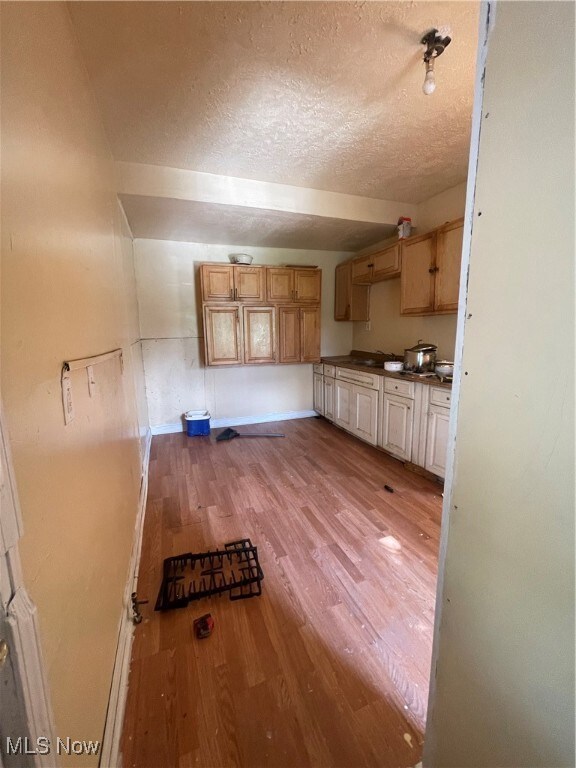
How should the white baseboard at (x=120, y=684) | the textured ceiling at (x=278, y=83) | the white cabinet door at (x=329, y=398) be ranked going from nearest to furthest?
the white baseboard at (x=120, y=684)
the textured ceiling at (x=278, y=83)
the white cabinet door at (x=329, y=398)

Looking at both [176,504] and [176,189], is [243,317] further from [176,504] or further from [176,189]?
[176,504]

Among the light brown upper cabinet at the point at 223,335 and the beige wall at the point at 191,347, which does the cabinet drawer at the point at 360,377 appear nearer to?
the beige wall at the point at 191,347

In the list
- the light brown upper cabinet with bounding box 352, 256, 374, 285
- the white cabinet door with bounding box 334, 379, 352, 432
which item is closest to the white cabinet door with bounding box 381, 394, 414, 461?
the white cabinet door with bounding box 334, 379, 352, 432

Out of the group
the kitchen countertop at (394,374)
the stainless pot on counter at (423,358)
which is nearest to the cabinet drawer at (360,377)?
the kitchen countertop at (394,374)

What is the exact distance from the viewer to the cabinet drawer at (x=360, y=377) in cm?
315

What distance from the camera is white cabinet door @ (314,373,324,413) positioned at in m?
4.21

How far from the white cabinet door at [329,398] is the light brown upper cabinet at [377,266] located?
134cm

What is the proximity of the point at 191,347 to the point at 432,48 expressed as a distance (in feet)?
10.9

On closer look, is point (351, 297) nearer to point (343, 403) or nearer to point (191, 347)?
point (343, 403)

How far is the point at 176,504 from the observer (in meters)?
2.31

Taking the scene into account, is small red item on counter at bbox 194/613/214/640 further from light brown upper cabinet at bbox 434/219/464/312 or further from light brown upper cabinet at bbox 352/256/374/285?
light brown upper cabinet at bbox 352/256/374/285

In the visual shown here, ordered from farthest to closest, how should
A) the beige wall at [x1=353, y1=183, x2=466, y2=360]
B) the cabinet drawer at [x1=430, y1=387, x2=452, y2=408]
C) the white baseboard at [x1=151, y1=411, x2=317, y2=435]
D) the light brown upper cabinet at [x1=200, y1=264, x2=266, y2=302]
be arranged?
the white baseboard at [x1=151, y1=411, x2=317, y2=435] < the light brown upper cabinet at [x1=200, y1=264, x2=266, y2=302] < the beige wall at [x1=353, y1=183, x2=466, y2=360] < the cabinet drawer at [x1=430, y1=387, x2=452, y2=408]

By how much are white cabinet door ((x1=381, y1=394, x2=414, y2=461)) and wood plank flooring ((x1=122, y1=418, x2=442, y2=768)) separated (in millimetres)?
461

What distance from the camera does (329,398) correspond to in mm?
4031
